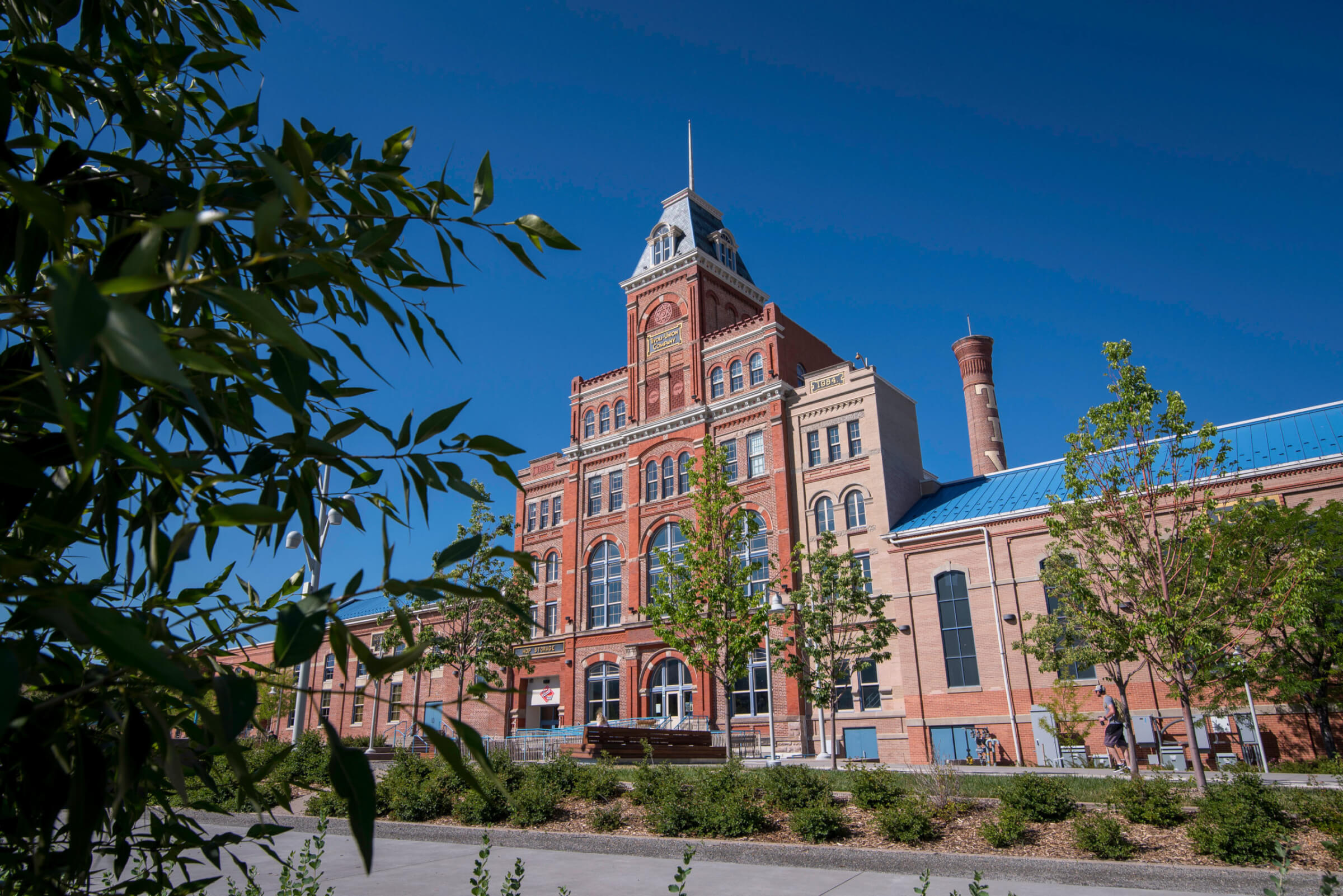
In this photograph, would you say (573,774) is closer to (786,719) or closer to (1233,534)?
(1233,534)

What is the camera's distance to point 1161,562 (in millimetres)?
15344

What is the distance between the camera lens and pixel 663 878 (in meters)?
8.91

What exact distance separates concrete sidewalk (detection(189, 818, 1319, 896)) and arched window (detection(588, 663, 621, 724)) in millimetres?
27623

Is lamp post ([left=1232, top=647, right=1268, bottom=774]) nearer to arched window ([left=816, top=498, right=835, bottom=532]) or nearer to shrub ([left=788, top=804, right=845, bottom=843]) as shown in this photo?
arched window ([left=816, top=498, right=835, bottom=532])

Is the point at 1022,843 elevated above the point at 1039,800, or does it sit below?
below

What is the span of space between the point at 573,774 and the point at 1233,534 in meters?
14.4

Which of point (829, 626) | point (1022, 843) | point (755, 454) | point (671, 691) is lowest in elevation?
point (1022, 843)

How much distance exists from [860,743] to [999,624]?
6881 mm

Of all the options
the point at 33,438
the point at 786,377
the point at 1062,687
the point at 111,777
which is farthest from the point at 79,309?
the point at 786,377

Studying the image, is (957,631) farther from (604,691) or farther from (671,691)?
(604,691)

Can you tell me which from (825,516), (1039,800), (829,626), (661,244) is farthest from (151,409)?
(661,244)

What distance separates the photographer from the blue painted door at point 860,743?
3042 centimetres

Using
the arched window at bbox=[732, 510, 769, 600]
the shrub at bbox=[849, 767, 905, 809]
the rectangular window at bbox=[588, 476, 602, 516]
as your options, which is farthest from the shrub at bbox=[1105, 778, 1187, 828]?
the rectangular window at bbox=[588, 476, 602, 516]

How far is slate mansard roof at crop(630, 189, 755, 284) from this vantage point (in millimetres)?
43438
